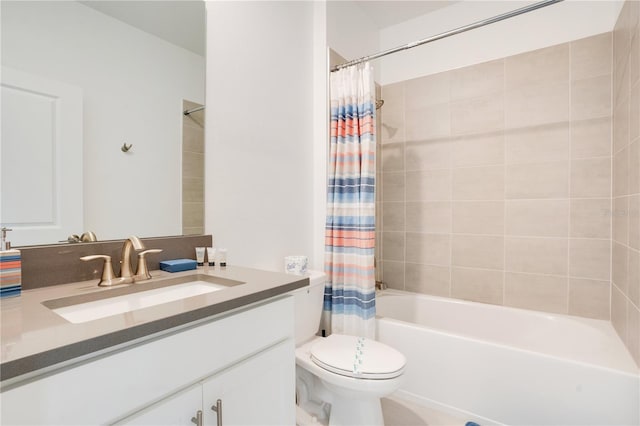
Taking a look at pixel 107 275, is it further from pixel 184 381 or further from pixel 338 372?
pixel 338 372

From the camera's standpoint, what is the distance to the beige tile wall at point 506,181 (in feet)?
6.48

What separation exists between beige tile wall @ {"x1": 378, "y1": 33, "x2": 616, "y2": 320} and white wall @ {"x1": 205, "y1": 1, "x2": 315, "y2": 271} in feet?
3.01

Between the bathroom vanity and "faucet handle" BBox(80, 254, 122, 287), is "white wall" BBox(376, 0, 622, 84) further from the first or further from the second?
"faucet handle" BBox(80, 254, 122, 287)

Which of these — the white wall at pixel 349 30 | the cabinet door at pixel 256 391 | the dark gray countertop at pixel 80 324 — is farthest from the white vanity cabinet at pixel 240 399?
the white wall at pixel 349 30

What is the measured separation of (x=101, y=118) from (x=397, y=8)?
2.32 meters

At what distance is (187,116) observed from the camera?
4.61 ft

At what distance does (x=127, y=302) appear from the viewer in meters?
0.99

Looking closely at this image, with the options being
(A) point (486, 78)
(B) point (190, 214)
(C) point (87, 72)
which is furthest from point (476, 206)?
(C) point (87, 72)

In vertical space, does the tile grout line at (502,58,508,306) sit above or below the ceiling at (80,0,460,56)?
below

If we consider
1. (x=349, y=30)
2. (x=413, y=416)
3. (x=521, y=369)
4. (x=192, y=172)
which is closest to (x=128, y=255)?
(x=192, y=172)

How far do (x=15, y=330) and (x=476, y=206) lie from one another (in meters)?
2.45

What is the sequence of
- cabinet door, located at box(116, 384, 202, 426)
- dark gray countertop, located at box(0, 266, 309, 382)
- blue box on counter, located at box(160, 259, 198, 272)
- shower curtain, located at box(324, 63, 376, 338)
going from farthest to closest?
1. shower curtain, located at box(324, 63, 376, 338)
2. blue box on counter, located at box(160, 259, 198, 272)
3. cabinet door, located at box(116, 384, 202, 426)
4. dark gray countertop, located at box(0, 266, 309, 382)

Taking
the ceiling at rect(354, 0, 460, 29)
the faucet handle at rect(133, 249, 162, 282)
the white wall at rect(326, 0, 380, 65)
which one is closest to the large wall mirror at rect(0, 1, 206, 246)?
the faucet handle at rect(133, 249, 162, 282)

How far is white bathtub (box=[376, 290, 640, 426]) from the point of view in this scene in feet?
4.55
